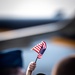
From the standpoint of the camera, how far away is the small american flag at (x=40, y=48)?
1124 mm

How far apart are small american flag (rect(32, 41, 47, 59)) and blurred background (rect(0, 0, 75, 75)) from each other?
23mm

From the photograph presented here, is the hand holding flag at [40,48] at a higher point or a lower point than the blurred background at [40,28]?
lower

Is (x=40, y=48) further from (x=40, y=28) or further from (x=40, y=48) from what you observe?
(x=40, y=28)

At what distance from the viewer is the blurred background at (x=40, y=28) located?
1.13m

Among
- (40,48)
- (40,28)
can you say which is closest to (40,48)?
(40,48)

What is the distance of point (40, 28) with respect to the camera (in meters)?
1.16

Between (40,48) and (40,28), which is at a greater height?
(40,28)

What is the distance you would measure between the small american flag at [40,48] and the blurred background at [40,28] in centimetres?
2

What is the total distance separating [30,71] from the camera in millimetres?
1124

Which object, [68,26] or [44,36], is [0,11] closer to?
[44,36]

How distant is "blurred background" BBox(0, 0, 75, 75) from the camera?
1.13 meters

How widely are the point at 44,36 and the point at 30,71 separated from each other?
27 cm

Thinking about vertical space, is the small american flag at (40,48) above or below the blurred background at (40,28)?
below

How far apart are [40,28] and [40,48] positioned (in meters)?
0.15
